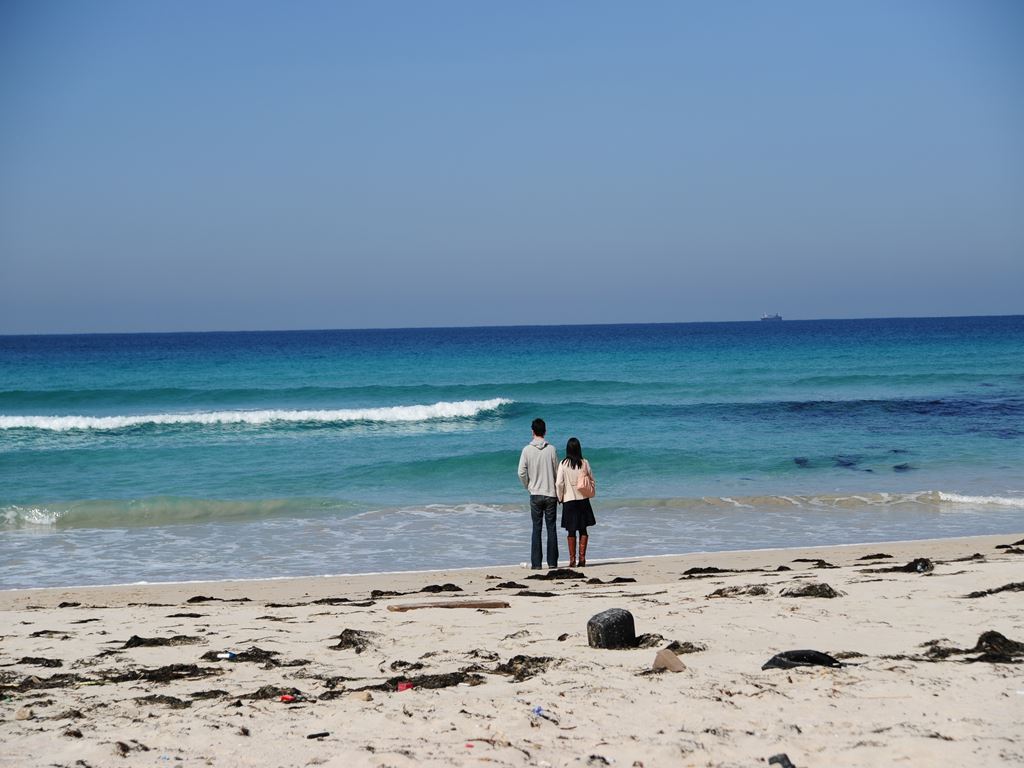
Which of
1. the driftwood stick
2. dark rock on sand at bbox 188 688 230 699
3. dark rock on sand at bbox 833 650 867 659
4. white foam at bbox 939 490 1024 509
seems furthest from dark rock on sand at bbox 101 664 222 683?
white foam at bbox 939 490 1024 509

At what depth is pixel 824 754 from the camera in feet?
13.9

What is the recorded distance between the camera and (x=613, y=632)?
20.1 feet

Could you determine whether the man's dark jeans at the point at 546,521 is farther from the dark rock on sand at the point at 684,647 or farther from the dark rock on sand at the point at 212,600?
the dark rock on sand at the point at 684,647

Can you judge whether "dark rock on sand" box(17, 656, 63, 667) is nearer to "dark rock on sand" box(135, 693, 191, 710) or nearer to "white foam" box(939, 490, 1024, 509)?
"dark rock on sand" box(135, 693, 191, 710)

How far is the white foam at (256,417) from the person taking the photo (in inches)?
1191

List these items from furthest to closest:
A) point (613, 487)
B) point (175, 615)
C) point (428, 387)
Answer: point (428, 387) → point (613, 487) → point (175, 615)

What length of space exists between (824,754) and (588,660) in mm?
1848

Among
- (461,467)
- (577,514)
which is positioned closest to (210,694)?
(577,514)

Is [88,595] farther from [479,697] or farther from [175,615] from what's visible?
[479,697]

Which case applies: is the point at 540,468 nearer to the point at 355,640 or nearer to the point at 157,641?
the point at 355,640

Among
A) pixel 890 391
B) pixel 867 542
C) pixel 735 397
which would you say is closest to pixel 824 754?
pixel 867 542

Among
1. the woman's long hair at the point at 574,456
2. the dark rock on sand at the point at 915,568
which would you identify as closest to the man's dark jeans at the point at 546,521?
the woman's long hair at the point at 574,456

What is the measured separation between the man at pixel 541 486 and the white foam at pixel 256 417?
2090 centimetres

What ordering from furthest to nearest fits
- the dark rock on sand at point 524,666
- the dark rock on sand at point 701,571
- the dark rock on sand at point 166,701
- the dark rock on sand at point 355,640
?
1. the dark rock on sand at point 701,571
2. the dark rock on sand at point 355,640
3. the dark rock on sand at point 524,666
4. the dark rock on sand at point 166,701
